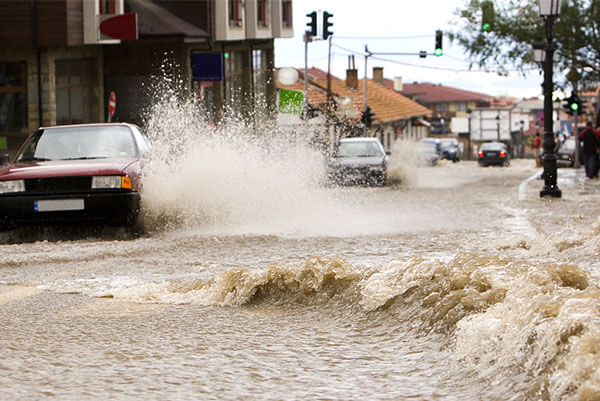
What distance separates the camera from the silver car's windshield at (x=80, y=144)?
44.9 feet

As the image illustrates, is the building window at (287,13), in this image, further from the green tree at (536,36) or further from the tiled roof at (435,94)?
the tiled roof at (435,94)

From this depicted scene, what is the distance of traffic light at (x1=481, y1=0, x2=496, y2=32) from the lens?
1574 inches

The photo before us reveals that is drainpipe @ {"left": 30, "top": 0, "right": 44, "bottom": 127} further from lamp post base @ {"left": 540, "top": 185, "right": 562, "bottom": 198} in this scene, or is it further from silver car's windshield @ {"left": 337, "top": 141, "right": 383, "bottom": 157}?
lamp post base @ {"left": 540, "top": 185, "right": 562, "bottom": 198}

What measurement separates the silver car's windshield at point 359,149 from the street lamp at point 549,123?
8.40 meters

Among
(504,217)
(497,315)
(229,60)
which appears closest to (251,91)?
(229,60)

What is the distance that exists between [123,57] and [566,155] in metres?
23.9

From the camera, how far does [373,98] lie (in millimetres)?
85312

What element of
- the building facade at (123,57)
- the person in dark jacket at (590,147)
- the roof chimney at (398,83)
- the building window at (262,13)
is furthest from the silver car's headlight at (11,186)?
the roof chimney at (398,83)

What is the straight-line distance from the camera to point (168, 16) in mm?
36094

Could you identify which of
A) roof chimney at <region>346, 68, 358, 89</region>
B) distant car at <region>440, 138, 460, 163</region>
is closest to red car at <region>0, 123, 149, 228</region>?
roof chimney at <region>346, 68, 358, 89</region>

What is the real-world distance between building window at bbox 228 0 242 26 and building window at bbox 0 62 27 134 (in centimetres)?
1292

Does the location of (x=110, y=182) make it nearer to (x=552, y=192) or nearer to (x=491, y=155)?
(x=552, y=192)

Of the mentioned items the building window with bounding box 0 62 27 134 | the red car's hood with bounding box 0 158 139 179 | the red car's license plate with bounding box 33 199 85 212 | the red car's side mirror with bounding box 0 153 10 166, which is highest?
the building window with bounding box 0 62 27 134

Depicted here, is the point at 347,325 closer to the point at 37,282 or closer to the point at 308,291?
the point at 308,291
